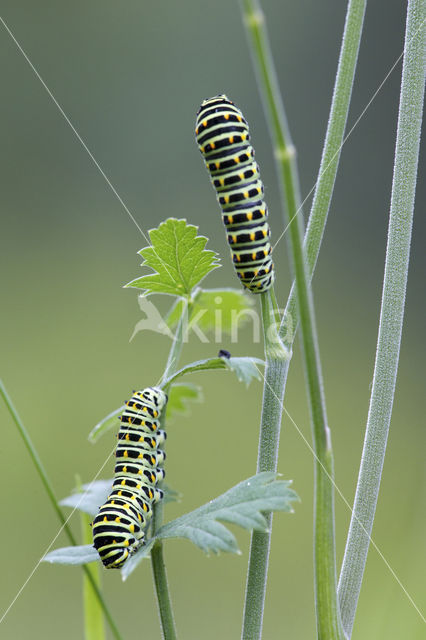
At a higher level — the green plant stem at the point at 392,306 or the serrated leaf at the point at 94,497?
the green plant stem at the point at 392,306

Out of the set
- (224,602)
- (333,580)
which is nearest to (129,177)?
(224,602)

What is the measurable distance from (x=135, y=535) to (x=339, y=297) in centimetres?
242

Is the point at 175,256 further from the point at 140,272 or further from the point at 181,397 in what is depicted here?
the point at 140,272

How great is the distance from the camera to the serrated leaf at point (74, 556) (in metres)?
0.64

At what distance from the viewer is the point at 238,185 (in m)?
0.67

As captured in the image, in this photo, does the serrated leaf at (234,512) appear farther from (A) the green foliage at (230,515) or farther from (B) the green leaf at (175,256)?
(B) the green leaf at (175,256)

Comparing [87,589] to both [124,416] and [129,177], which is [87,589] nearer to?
[124,416]

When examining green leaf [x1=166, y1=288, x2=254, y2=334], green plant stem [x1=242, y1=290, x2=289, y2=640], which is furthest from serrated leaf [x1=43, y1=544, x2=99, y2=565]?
green leaf [x1=166, y1=288, x2=254, y2=334]

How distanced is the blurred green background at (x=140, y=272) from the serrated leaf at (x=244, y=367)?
6.18ft

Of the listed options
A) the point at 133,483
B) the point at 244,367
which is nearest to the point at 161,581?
the point at 133,483

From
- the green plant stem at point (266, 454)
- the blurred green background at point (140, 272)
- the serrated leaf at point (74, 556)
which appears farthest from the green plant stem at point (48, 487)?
the blurred green background at point (140, 272)

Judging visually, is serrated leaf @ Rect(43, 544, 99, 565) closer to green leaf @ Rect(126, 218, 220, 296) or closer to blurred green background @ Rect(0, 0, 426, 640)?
green leaf @ Rect(126, 218, 220, 296)

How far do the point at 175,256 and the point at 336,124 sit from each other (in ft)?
0.71

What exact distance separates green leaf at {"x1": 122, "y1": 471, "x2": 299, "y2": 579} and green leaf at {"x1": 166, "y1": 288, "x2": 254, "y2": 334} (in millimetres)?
264
